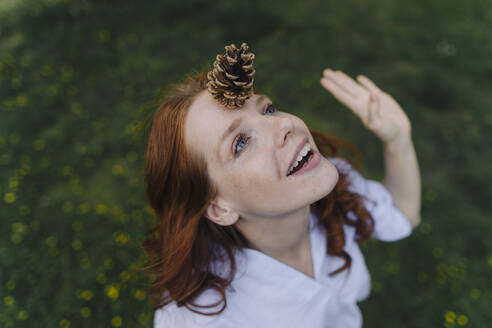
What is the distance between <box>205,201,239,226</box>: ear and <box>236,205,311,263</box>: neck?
12 cm

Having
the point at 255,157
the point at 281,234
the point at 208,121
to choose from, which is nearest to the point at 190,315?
the point at 281,234

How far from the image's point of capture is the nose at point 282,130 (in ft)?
5.34

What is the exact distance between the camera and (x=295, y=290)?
6.75ft

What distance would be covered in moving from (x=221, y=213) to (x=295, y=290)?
70 cm

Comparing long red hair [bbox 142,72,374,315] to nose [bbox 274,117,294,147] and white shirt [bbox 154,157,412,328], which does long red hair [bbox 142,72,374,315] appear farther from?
nose [bbox 274,117,294,147]

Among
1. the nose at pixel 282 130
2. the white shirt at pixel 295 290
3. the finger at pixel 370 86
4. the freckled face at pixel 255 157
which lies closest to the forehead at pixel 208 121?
the freckled face at pixel 255 157

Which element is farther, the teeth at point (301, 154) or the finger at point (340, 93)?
the finger at point (340, 93)

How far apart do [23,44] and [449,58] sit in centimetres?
644

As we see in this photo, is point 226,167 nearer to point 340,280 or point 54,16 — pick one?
point 340,280

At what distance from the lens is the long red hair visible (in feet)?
5.87

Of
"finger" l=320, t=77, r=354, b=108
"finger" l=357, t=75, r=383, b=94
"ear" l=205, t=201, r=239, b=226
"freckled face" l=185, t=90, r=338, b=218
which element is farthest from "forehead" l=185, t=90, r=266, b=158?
"finger" l=357, t=75, r=383, b=94

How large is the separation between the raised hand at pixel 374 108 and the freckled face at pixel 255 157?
2.62ft

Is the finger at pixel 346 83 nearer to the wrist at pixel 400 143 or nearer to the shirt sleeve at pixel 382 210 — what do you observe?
the wrist at pixel 400 143

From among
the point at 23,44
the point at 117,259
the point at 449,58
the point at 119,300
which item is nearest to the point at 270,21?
the point at 449,58
